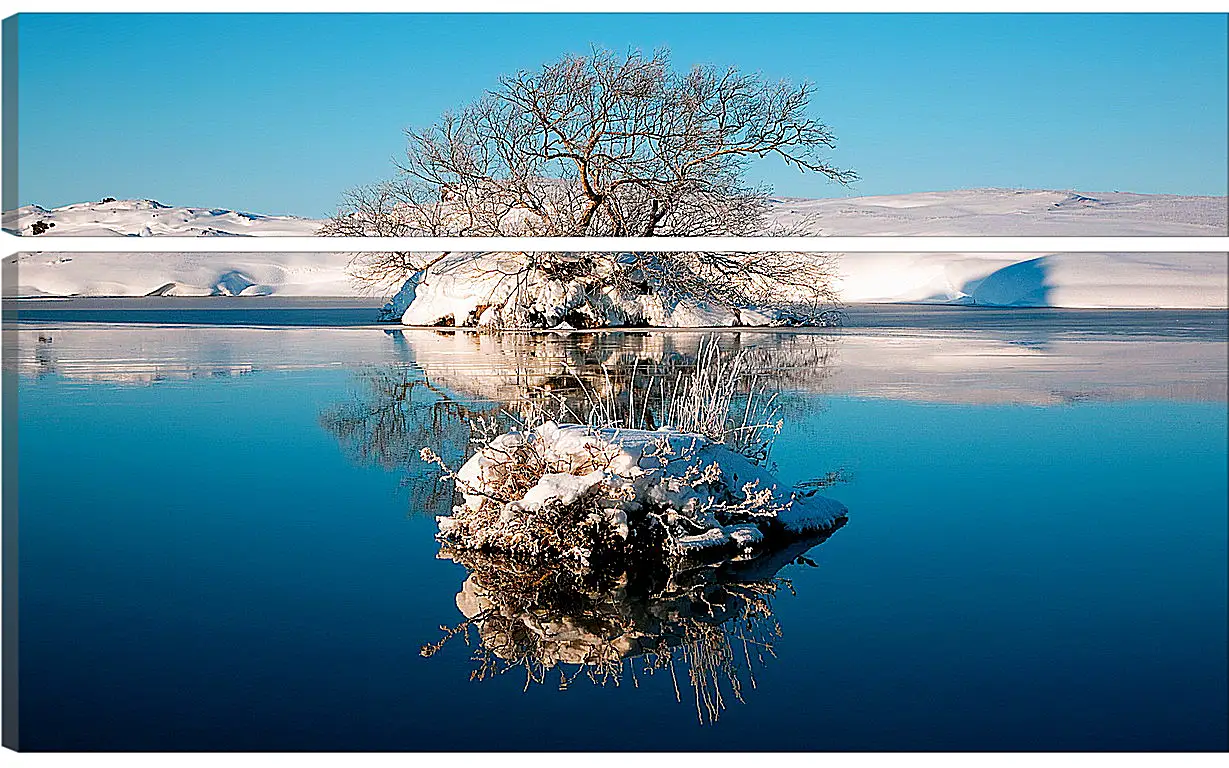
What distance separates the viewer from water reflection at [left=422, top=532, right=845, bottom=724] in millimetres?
2193

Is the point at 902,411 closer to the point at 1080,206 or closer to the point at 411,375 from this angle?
the point at 1080,206

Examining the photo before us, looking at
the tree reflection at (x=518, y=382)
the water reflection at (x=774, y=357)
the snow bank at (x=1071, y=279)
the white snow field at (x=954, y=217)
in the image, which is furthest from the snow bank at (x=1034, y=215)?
the water reflection at (x=774, y=357)

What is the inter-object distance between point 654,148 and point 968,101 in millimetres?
3709

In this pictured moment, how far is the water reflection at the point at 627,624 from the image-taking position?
7.20 feet

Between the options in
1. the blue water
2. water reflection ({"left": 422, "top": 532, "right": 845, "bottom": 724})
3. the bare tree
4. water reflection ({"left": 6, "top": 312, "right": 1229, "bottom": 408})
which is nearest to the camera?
the blue water

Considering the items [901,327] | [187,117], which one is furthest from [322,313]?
[187,117]

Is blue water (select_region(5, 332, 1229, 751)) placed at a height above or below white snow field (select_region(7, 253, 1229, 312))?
below

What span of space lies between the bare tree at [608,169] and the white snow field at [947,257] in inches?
39.5

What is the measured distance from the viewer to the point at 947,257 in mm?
3756

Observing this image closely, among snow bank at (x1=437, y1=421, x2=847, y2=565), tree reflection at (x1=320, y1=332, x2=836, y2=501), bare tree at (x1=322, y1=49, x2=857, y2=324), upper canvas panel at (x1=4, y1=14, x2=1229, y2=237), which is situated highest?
bare tree at (x1=322, y1=49, x2=857, y2=324)

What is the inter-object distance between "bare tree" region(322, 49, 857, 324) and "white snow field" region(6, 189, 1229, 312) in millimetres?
1004

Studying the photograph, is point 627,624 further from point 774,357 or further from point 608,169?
point 774,357

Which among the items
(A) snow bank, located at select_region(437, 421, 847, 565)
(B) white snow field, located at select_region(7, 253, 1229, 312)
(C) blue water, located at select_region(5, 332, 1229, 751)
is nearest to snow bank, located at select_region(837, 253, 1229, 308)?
(B) white snow field, located at select_region(7, 253, 1229, 312)

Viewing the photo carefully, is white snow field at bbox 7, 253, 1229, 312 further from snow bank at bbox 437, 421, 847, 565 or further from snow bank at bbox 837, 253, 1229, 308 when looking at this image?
snow bank at bbox 437, 421, 847, 565
